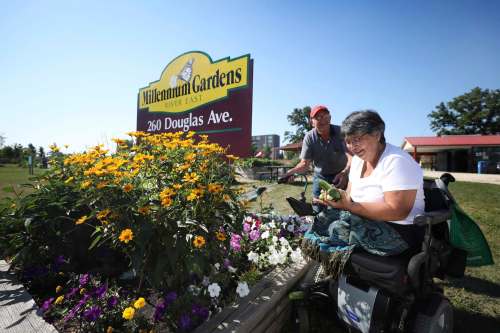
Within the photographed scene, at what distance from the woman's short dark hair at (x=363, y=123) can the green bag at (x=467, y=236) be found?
0.63 meters

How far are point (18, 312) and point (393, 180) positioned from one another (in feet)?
6.91

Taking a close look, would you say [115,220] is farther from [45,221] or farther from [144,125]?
[144,125]

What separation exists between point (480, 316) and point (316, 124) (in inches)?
82.5

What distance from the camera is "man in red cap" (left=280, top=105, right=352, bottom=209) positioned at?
8.81 ft

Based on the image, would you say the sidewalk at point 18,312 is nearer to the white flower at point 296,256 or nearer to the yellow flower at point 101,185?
the yellow flower at point 101,185

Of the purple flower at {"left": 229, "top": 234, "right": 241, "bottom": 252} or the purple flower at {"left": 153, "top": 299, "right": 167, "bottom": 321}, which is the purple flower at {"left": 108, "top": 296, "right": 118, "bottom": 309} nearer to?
the purple flower at {"left": 153, "top": 299, "right": 167, "bottom": 321}

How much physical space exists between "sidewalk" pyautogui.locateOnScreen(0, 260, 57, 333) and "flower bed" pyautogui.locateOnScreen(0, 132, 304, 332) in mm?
67

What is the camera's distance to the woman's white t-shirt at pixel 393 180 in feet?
4.16

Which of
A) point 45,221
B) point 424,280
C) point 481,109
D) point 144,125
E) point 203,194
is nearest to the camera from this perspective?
point 424,280

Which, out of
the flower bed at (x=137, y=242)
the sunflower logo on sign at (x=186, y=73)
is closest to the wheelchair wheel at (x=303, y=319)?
the flower bed at (x=137, y=242)

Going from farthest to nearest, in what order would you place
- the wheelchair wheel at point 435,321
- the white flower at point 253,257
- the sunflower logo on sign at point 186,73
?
the sunflower logo on sign at point 186,73
the white flower at point 253,257
the wheelchair wheel at point 435,321

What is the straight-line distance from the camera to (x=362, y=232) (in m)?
1.41

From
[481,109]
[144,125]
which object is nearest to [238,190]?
[144,125]

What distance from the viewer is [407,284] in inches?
49.4
